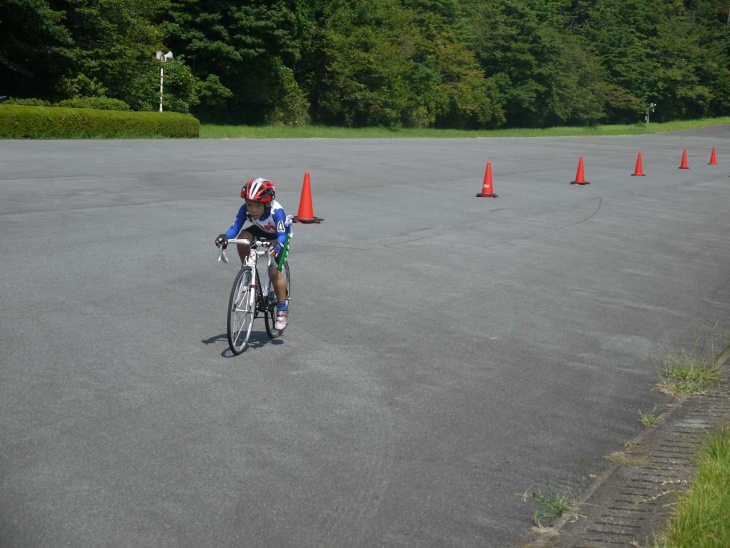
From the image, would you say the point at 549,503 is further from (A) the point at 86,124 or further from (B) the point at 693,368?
(A) the point at 86,124

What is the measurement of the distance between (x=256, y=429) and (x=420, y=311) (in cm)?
414

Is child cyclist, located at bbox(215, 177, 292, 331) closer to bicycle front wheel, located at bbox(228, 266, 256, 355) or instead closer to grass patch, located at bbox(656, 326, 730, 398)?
bicycle front wheel, located at bbox(228, 266, 256, 355)

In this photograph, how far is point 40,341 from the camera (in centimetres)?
784

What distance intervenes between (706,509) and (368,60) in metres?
61.7

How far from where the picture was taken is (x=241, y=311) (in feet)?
25.7

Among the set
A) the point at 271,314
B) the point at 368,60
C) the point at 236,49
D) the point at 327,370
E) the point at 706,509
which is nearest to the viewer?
the point at 706,509

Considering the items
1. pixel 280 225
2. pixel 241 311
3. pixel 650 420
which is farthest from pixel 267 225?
pixel 650 420

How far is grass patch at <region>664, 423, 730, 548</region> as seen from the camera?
14.4ft

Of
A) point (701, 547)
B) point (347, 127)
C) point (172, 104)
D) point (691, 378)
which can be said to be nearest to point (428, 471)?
point (701, 547)

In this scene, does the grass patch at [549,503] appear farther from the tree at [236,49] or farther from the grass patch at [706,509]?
the tree at [236,49]

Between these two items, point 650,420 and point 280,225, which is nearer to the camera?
point 650,420

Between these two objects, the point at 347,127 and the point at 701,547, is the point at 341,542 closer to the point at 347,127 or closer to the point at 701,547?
the point at 701,547

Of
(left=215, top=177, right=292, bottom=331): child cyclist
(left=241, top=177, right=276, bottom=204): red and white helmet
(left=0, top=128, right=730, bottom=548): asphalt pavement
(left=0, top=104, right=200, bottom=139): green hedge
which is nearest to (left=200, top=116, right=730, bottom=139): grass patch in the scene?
(left=0, top=104, right=200, bottom=139): green hedge

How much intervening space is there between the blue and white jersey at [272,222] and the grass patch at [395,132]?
33813mm
